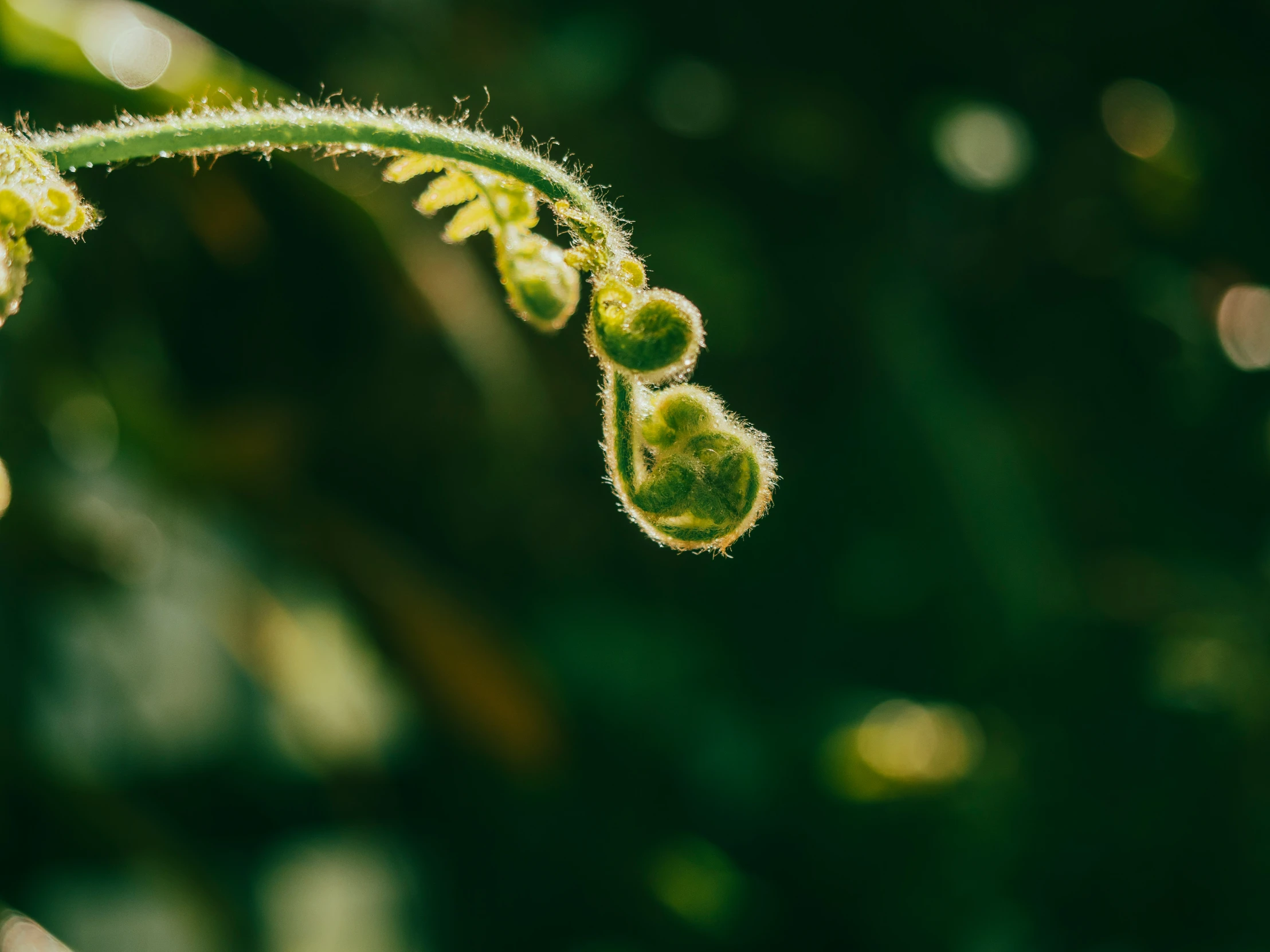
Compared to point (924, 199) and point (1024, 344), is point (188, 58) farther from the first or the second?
point (1024, 344)

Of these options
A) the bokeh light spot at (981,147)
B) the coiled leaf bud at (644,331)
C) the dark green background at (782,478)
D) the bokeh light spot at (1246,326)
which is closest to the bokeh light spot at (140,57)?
the dark green background at (782,478)

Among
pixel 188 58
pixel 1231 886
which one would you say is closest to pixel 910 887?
pixel 1231 886

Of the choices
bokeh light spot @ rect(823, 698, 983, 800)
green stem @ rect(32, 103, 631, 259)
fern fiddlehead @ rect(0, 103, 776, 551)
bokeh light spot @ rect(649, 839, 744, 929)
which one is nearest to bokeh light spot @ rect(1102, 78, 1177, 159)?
bokeh light spot @ rect(823, 698, 983, 800)

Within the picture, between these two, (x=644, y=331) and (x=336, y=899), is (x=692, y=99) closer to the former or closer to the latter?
(x=644, y=331)

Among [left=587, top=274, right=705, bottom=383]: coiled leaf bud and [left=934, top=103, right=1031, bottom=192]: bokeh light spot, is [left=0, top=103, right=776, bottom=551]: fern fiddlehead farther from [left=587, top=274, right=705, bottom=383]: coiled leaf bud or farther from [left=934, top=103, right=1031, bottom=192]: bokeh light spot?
[left=934, top=103, right=1031, bottom=192]: bokeh light spot

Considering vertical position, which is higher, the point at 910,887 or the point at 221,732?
the point at 910,887

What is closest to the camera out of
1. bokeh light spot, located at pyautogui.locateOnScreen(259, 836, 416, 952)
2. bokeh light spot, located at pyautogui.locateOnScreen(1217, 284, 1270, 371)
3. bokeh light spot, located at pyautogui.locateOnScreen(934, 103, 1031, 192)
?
bokeh light spot, located at pyautogui.locateOnScreen(259, 836, 416, 952)

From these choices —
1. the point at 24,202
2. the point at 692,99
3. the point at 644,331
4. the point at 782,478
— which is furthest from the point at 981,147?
the point at 24,202
